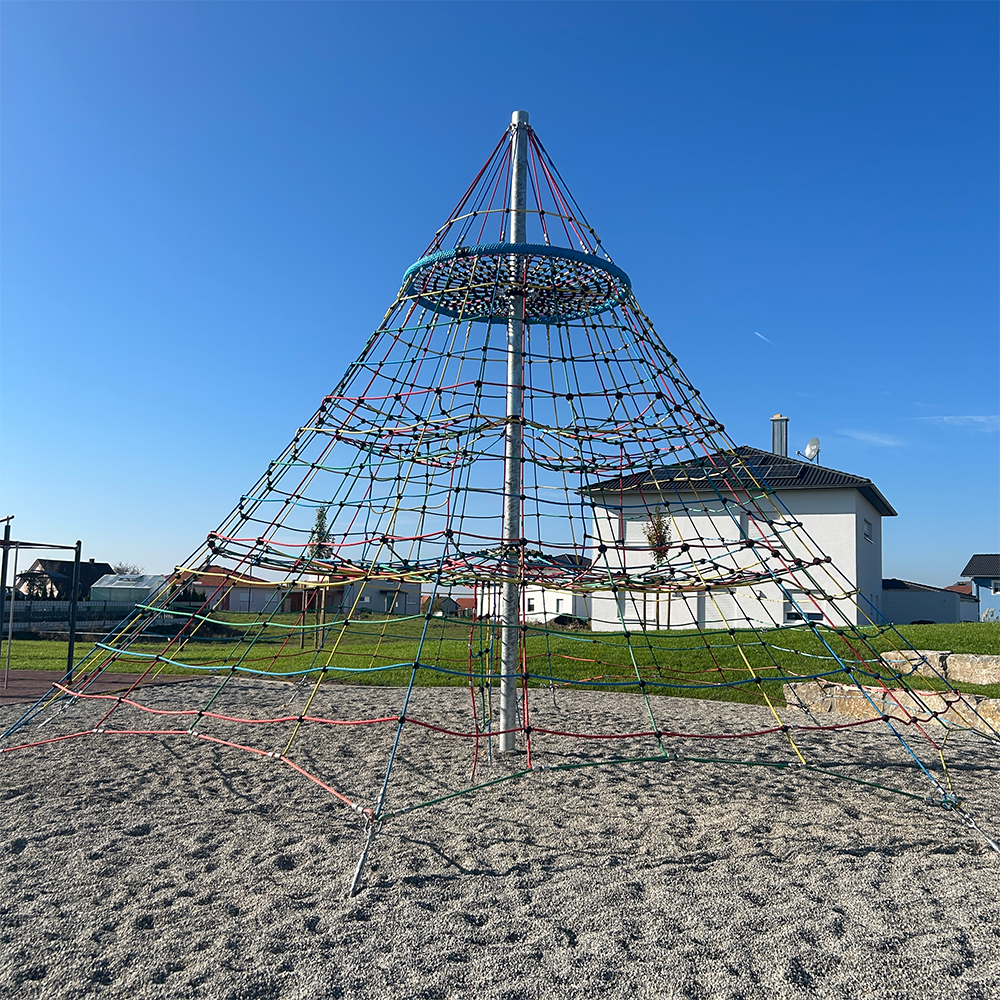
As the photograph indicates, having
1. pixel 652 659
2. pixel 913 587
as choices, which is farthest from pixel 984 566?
pixel 652 659

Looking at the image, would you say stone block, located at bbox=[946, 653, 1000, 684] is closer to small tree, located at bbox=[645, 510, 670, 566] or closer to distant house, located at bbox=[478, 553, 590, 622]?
small tree, located at bbox=[645, 510, 670, 566]

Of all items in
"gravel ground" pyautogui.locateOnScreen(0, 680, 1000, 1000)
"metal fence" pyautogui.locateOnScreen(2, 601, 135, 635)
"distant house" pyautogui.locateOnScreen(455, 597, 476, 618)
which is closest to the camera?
"gravel ground" pyautogui.locateOnScreen(0, 680, 1000, 1000)

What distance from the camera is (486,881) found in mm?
4109

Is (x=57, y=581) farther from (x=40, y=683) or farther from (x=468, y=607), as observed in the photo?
(x=468, y=607)

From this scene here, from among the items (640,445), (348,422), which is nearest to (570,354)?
(640,445)

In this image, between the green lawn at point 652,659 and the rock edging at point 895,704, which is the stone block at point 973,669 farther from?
the rock edging at point 895,704

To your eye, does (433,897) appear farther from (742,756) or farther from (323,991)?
(742,756)

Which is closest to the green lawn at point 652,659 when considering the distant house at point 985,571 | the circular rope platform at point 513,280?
the circular rope platform at point 513,280

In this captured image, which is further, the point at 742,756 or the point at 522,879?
the point at 742,756

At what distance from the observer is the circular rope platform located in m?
6.66

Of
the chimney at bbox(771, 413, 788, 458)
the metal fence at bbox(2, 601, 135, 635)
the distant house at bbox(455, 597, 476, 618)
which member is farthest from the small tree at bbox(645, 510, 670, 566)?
the metal fence at bbox(2, 601, 135, 635)

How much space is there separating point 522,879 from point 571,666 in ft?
30.3

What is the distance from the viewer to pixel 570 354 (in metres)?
7.93

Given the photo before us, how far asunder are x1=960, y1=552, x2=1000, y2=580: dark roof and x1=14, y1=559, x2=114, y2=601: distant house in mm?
38651
